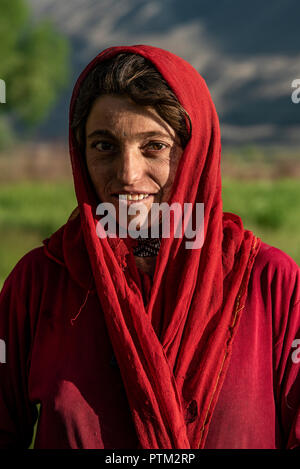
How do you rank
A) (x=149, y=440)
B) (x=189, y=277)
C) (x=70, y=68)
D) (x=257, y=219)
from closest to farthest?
1. (x=149, y=440)
2. (x=189, y=277)
3. (x=257, y=219)
4. (x=70, y=68)

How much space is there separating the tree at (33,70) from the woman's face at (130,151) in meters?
15.1

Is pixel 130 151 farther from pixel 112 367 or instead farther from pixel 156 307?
pixel 112 367


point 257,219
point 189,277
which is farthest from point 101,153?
point 257,219

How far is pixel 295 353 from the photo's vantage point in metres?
1.72

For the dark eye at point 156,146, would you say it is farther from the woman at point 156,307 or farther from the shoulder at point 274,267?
the shoulder at point 274,267

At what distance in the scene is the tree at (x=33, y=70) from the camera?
16.7 metres

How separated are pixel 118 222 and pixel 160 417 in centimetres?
54

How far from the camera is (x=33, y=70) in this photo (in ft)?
56.7

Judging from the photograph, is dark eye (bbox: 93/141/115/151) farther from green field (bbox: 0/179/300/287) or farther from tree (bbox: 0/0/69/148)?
tree (bbox: 0/0/69/148)

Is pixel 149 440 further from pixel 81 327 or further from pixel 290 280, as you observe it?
pixel 290 280

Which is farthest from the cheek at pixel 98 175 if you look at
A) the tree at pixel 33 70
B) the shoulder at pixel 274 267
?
the tree at pixel 33 70

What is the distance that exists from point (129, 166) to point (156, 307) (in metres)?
0.39

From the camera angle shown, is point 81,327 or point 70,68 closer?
point 81,327

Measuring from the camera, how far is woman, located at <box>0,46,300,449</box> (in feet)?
5.50
